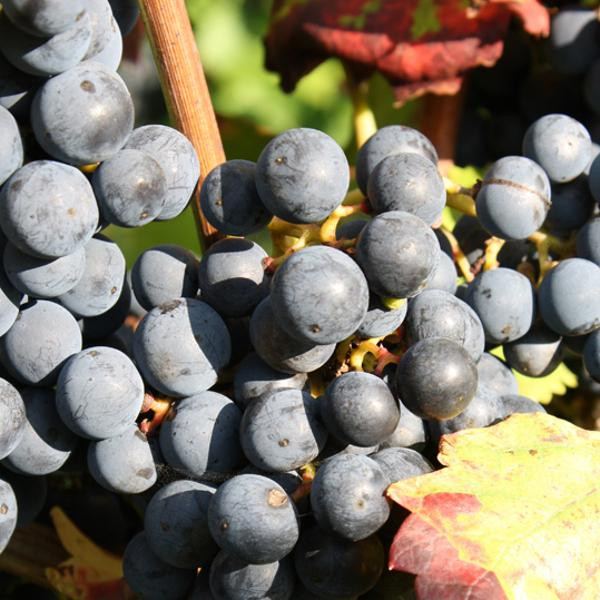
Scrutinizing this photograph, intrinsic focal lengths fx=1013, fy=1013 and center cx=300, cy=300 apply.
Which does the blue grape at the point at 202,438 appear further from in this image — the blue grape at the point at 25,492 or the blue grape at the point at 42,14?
the blue grape at the point at 42,14

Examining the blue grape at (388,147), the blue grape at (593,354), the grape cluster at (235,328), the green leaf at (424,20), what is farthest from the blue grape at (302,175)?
the green leaf at (424,20)

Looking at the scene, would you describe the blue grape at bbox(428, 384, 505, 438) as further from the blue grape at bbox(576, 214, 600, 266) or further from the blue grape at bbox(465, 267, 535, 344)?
the blue grape at bbox(576, 214, 600, 266)

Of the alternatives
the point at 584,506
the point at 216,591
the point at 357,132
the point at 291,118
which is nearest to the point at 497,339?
the point at 584,506

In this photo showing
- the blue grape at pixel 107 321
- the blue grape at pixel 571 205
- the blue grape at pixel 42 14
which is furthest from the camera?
the blue grape at pixel 571 205

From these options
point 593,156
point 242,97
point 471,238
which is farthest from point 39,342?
point 242,97

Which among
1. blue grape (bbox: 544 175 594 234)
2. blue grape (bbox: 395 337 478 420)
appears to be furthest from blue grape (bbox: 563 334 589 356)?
blue grape (bbox: 395 337 478 420)

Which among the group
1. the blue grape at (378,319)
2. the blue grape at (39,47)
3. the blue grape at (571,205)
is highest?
the blue grape at (39,47)

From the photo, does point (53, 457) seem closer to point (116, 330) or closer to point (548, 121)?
point (116, 330)
